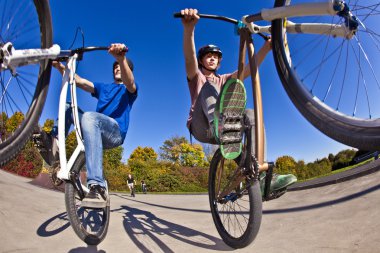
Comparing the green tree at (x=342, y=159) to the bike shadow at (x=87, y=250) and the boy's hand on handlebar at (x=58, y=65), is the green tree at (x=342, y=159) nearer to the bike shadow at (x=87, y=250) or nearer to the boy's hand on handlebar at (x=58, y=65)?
the bike shadow at (x=87, y=250)

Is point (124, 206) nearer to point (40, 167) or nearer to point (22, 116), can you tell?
point (40, 167)

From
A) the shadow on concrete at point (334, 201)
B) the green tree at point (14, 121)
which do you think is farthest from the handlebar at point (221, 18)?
the shadow on concrete at point (334, 201)

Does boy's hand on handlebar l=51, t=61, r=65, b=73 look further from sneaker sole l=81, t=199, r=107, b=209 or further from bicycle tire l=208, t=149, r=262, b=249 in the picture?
bicycle tire l=208, t=149, r=262, b=249

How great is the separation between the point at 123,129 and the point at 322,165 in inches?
269

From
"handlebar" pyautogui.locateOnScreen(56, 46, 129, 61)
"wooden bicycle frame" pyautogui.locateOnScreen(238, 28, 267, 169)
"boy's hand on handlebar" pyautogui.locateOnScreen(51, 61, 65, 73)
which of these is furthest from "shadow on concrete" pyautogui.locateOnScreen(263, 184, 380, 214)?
"boy's hand on handlebar" pyautogui.locateOnScreen(51, 61, 65, 73)

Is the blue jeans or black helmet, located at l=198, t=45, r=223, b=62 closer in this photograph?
the blue jeans

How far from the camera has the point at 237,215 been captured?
3027 mm

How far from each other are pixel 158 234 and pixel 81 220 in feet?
2.66

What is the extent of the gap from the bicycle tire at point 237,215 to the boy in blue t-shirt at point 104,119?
106 cm

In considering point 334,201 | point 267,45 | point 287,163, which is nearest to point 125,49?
point 267,45

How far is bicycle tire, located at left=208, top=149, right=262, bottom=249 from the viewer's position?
7.71 feet

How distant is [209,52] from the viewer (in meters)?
3.13

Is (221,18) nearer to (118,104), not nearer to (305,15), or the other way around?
(305,15)

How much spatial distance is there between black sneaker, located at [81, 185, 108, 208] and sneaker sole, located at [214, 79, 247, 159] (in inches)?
44.5
